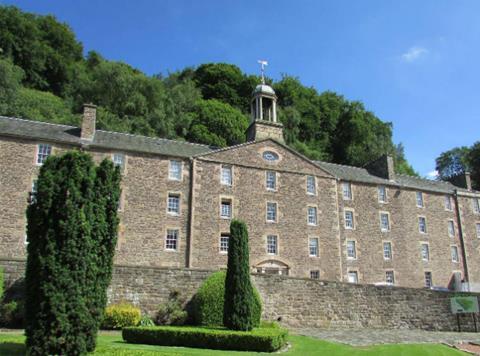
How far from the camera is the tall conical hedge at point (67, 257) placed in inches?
426

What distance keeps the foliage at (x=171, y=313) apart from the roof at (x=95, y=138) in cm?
1410

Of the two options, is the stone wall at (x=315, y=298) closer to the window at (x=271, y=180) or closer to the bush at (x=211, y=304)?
the bush at (x=211, y=304)

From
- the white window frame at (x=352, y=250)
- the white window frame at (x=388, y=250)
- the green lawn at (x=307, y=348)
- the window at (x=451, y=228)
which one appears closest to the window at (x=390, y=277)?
the white window frame at (x=388, y=250)

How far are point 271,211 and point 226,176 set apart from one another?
4360mm

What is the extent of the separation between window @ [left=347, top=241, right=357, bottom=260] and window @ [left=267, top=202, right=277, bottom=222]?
24.2 feet

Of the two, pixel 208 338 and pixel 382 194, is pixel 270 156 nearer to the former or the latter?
pixel 382 194

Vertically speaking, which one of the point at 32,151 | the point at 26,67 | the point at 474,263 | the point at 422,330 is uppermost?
the point at 26,67

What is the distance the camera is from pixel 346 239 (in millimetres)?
36938

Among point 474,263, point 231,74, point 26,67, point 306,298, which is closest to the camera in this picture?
point 306,298

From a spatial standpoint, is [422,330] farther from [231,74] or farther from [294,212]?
[231,74]

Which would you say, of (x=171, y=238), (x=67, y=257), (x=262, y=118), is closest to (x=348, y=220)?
(x=262, y=118)

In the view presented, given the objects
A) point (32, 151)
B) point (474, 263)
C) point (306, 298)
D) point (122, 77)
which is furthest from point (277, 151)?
point (122, 77)

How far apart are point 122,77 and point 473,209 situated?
42.2m

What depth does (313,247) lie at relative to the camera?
3438 cm
